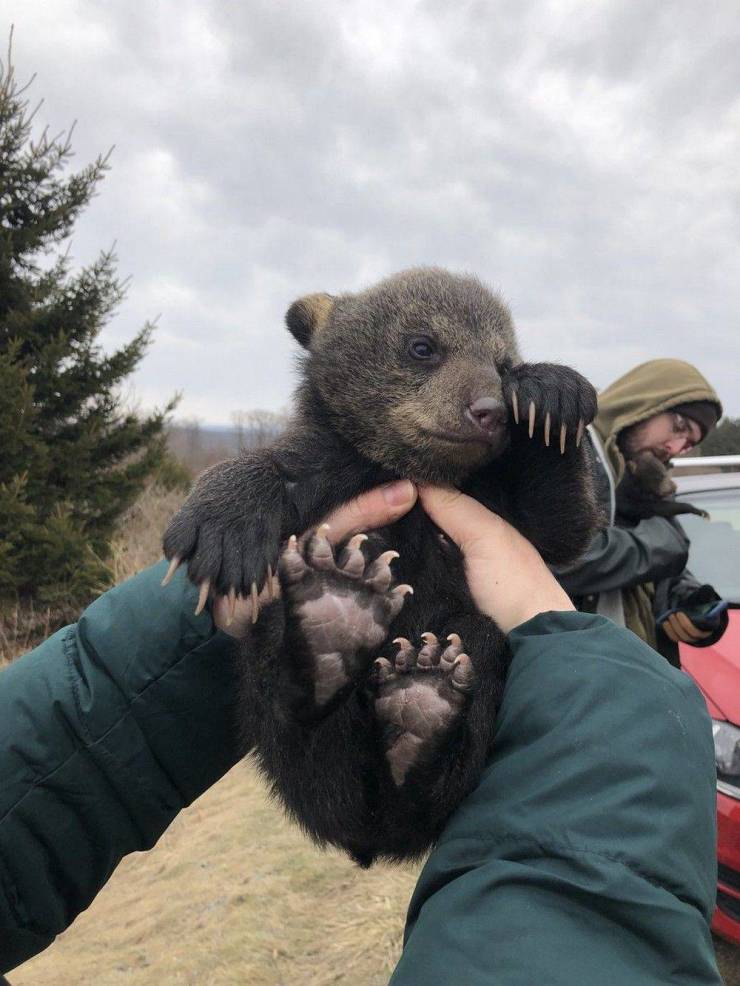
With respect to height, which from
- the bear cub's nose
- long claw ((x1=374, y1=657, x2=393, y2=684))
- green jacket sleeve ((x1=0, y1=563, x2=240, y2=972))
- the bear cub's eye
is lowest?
green jacket sleeve ((x1=0, y1=563, x2=240, y2=972))

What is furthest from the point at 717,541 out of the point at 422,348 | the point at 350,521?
the point at 350,521

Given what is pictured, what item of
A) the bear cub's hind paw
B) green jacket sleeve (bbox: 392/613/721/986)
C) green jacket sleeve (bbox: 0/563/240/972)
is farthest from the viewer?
the bear cub's hind paw

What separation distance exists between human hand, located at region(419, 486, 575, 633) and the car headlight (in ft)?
6.89

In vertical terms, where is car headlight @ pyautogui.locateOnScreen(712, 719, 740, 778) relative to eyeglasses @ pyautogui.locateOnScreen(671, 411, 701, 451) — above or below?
below

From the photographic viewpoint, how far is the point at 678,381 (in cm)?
471

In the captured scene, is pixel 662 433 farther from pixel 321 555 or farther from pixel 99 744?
pixel 99 744

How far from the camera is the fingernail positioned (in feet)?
8.74

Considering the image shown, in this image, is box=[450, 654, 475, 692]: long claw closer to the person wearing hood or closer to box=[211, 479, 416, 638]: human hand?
box=[211, 479, 416, 638]: human hand

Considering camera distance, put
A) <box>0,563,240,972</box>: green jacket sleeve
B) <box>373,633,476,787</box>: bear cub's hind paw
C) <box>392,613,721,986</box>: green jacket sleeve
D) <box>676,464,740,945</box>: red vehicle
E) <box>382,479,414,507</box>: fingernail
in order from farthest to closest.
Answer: <box>676,464,740,945</box>: red vehicle < <box>382,479,414,507</box>: fingernail < <box>373,633,476,787</box>: bear cub's hind paw < <box>0,563,240,972</box>: green jacket sleeve < <box>392,613,721,986</box>: green jacket sleeve

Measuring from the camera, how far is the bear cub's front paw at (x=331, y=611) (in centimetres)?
A: 215

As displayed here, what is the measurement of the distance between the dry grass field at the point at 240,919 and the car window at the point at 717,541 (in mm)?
2452

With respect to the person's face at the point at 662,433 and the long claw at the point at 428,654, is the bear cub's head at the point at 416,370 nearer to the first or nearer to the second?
the long claw at the point at 428,654

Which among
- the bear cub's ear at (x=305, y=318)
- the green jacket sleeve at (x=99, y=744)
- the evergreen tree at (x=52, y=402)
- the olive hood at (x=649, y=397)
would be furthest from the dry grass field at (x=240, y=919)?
the evergreen tree at (x=52, y=402)

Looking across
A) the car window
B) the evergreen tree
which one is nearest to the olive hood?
the car window
